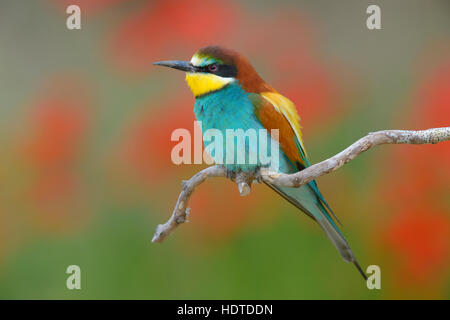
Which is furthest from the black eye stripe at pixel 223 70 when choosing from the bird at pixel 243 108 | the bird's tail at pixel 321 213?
the bird's tail at pixel 321 213

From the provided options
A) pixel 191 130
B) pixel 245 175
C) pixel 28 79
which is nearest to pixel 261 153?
pixel 245 175

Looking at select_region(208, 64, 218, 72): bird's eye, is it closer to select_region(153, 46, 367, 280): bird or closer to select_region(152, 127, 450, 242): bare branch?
select_region(153, 46, 367, 280): bird

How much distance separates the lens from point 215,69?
1.47m

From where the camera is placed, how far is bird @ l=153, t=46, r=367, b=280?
1474 millimetres

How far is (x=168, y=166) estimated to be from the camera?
6.06 feet

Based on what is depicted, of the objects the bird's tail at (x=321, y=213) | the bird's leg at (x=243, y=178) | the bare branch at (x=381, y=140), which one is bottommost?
the bird's tail at (x=321, y=213)

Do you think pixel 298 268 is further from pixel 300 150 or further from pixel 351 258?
pixel 300 150

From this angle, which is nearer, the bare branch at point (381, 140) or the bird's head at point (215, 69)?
the bare branch at point (381, 140)

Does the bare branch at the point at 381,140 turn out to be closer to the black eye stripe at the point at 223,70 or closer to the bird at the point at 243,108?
the bird at the point at 243,108

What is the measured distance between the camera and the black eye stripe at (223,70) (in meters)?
1.47

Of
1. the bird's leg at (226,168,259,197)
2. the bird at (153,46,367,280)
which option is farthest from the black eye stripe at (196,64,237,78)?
the bird's leg at (226,168,259,197)

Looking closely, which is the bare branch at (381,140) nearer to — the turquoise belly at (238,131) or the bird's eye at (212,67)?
the turquoise belly at (238,131)

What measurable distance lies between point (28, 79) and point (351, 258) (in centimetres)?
139

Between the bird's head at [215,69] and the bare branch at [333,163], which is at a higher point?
the bird's head at [215,69]
